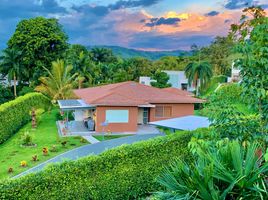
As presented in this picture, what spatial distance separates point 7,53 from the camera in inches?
1785

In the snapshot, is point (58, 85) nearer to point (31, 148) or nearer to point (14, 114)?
point (14, 114)

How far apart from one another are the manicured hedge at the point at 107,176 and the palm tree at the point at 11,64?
3911 cm

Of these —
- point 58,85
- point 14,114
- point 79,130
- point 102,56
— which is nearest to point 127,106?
point 79,130

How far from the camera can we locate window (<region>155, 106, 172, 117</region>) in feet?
99.7

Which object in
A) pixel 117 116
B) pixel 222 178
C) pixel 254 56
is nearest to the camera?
pixel 222 178

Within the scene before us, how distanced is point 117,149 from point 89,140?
457 inches

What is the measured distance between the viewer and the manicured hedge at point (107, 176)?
29.2ft

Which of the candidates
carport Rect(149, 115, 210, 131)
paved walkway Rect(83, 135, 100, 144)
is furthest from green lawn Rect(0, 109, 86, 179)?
carport Rect(149, 115, 210, 131)

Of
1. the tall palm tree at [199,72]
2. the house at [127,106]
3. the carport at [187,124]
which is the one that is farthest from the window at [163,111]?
the tall palm tree at [199,72]

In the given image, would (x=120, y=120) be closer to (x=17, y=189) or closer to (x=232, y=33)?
(x=17, y=189)

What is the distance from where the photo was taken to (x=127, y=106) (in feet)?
85.6

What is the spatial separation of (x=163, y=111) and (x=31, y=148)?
14.6m

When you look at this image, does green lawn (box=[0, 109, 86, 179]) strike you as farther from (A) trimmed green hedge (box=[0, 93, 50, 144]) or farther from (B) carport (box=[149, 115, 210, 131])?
(B) carport (box=[149, 115, 210, 131])

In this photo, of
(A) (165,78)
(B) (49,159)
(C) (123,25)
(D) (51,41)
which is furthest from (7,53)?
(B) (49,159)
